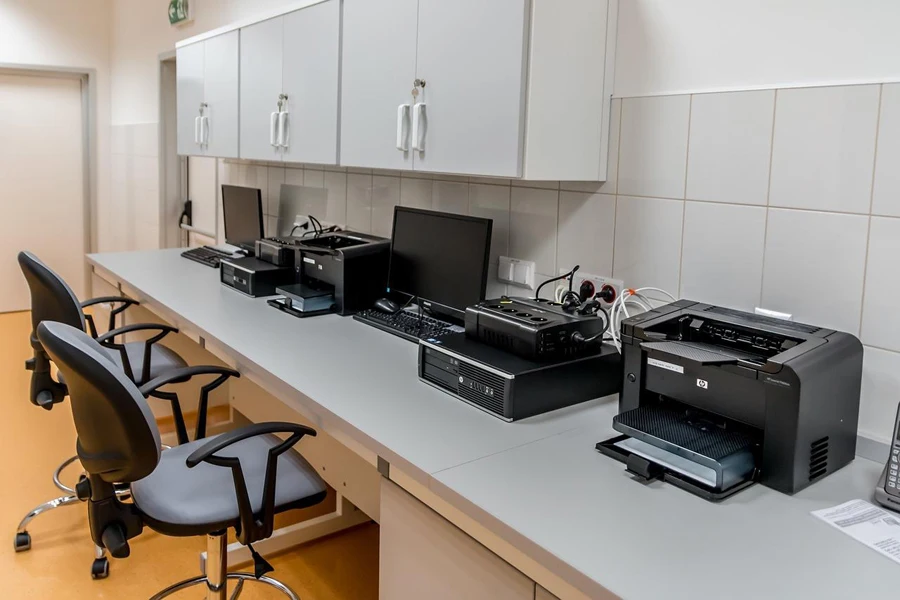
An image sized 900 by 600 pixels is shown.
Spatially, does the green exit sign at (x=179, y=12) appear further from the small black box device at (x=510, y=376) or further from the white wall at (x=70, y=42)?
the small black box device at (x=510, y=376)

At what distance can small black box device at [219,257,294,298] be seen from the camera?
2.93 m

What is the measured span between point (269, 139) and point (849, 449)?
2.44 m

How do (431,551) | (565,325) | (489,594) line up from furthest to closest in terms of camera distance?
(565,325), (431,551), (489,594)

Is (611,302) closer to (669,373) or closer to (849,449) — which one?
(669,373)

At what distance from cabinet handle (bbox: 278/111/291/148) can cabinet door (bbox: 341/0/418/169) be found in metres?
0.44

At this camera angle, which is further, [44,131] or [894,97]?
[44,131]

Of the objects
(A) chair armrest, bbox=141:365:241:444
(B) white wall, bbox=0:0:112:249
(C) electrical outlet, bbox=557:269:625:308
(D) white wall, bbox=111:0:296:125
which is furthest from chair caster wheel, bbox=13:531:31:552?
(B) white wall, bbox=0:0:112:249

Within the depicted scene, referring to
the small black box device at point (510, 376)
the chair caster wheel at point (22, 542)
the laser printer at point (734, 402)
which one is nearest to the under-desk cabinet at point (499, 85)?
the small black box device at point (510, 376)

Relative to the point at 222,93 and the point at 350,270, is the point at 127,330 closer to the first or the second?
the point at 350,270

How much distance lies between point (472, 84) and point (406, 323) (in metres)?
0.82

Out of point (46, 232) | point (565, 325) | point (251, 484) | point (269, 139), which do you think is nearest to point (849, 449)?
point (565, 325)

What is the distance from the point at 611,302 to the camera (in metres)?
2.09

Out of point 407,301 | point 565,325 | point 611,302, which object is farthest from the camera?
point 407,301

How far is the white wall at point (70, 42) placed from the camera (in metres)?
5.78
